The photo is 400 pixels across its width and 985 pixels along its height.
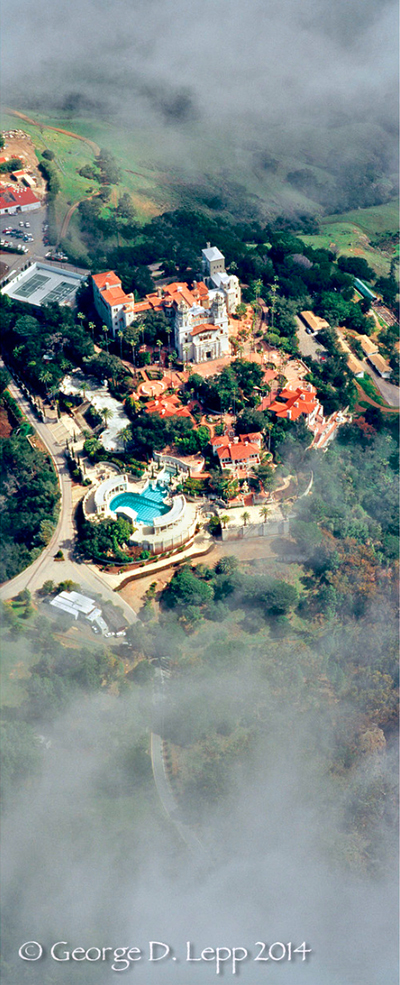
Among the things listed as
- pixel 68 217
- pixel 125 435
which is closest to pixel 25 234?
pixel 68 217

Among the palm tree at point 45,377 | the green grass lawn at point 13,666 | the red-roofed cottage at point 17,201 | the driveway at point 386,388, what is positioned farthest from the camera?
the red-roofed cottage at point 17,201

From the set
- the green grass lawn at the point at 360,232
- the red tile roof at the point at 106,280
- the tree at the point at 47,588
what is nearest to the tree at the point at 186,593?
the tree at the point at 47,588

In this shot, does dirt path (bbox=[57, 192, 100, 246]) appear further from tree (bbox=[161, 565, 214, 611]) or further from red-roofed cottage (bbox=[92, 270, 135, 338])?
tree (bbox=[161, 565, 214, 611])

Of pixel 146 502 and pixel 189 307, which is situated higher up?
pixel 189 307

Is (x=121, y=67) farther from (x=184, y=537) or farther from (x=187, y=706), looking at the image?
(x=187, y=706)

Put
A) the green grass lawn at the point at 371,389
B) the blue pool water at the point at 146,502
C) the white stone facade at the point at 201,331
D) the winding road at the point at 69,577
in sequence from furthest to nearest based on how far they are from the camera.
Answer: the green grass lawn at the point at 371,389, the white stone facade at the point at 201,331, the blue pool water at the point at 146,502, the winding road at the point at 69,577

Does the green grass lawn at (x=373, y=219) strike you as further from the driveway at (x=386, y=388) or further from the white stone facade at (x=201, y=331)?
the white stone facade at (x=201, y=331)

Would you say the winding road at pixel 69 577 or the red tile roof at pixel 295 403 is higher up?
the red tile roof at pixel 295 403

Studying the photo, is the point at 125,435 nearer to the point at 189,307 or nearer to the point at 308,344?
the point at 189,307

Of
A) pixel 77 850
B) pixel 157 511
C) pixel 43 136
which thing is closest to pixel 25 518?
pixel 157 511

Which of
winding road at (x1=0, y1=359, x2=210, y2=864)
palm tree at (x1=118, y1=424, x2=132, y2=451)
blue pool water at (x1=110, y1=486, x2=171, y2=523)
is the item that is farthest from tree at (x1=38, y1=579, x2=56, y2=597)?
palm tree at (x1=118, y1=424, x2=132, y2=451)
